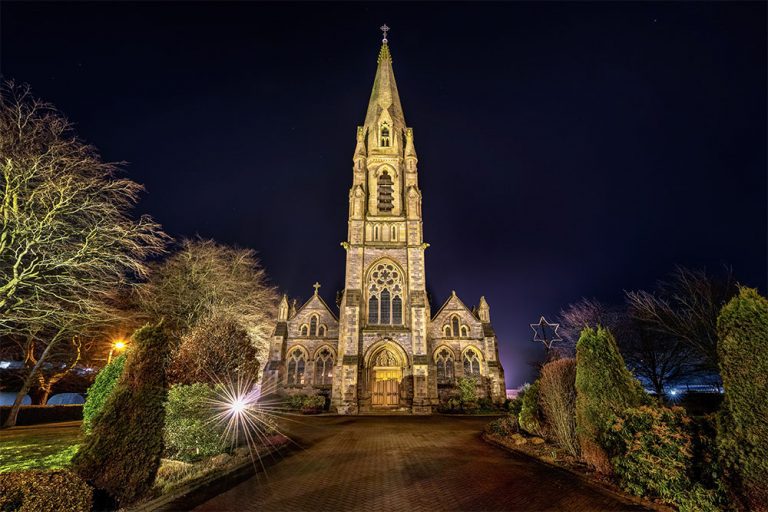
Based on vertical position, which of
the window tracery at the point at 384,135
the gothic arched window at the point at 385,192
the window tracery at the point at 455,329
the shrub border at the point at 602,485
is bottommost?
the shrub border at the point at 602,485

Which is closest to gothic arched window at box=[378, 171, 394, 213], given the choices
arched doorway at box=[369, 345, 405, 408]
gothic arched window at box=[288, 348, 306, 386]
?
arched doorway at box=[369, 345, 405, 408]

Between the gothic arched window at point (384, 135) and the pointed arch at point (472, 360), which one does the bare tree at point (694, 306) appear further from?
the gothic arched window at point (384, 135)

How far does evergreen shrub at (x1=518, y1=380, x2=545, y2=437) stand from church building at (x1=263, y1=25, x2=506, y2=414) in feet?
39.7

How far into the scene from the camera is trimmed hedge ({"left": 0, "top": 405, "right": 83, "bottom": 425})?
64.4 feet

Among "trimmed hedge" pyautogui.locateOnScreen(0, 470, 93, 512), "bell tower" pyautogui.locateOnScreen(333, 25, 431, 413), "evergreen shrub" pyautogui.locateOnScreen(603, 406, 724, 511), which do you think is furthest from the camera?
"bell tower" pyautogui.locateOnScreen(333, 25, 431, 413)

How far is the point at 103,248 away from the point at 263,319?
1959 centimetres

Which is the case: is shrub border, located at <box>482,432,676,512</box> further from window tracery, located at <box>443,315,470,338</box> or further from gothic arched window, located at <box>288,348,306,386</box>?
gothic arched window, located at <box>288,348,306,386</box>

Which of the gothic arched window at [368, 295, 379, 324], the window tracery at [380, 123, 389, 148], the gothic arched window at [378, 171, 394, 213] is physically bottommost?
the gothic arched window at [368, 295, 379, 324]

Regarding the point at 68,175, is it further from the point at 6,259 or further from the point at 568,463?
the point at 568,463

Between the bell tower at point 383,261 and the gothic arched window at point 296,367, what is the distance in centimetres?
391

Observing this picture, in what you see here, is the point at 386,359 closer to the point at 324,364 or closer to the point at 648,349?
the point at 324,364

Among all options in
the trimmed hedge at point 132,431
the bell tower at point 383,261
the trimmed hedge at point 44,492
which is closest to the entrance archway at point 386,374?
the bell tower at point 383,261

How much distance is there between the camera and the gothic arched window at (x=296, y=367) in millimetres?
27766

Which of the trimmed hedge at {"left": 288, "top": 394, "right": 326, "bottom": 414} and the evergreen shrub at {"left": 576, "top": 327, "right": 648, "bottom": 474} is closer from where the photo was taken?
the evergreen shrub at {"left": 576, "top": 327, "right": 648, "bottom": 474}
